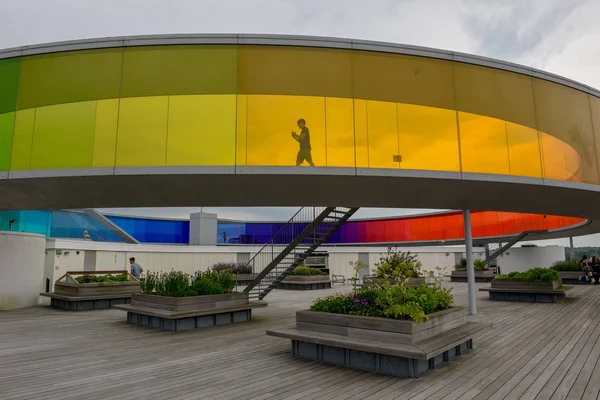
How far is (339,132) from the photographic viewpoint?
10.1 metres

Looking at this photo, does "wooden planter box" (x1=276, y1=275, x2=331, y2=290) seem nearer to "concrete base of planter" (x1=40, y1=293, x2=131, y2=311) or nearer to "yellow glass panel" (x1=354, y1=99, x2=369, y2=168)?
"concrete base of planter" (x1=40, y1=293, x2=131, y2=311)

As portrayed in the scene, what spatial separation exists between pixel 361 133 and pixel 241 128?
3033mm

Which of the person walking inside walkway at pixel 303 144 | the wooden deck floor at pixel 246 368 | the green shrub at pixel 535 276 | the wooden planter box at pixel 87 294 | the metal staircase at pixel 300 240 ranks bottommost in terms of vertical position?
the wooden deck floor at pixel 246 368

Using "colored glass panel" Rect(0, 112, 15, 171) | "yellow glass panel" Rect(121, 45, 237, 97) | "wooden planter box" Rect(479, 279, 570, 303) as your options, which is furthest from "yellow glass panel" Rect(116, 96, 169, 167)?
"wooden planter box" Rect(479, 279, 570, 303)

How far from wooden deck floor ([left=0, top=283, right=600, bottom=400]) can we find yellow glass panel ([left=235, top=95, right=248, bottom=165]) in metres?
4.48

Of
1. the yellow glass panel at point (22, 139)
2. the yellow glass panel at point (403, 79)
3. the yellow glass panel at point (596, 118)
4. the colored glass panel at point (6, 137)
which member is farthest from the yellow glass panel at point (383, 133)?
the colored glass panel at point (6, 137)

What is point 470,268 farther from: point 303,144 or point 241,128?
point 241,128

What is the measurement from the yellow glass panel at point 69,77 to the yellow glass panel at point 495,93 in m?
9.08

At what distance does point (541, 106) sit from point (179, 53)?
10.3 meters

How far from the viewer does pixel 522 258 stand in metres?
33.6

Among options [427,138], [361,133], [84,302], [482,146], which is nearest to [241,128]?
[361,133]

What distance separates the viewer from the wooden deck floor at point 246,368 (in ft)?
18.9

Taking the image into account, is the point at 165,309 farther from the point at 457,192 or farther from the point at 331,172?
the point at 457,192

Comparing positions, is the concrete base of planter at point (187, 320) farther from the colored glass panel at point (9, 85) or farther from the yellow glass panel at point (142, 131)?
the colored glass panel at point (9, 85)
